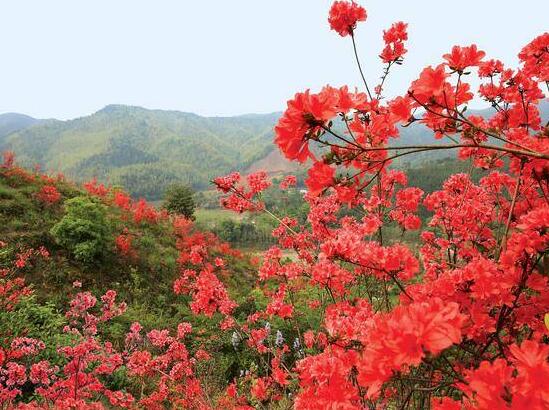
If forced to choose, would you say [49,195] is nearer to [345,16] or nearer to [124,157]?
[345,16]

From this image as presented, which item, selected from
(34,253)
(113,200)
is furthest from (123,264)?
(113,200)

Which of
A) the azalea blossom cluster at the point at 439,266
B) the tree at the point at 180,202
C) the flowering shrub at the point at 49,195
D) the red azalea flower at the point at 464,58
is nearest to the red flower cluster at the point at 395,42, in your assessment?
the azalea blossom cluster at the point at 439,266

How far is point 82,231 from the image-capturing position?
1057 centimetres

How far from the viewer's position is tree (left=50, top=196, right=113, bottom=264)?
10477 mm

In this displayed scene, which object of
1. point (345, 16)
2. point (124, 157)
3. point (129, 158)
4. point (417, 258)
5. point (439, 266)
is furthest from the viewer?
point (129, 158)

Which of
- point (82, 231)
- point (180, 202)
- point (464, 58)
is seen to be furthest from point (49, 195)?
point (464, 58)

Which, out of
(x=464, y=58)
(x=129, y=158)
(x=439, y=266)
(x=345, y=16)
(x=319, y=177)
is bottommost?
(x=129, y=158)

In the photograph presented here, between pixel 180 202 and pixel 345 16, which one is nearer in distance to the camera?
pixel 345 16

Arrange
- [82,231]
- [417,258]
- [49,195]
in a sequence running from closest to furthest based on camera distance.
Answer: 1. [417,258]
2. [82,231]
3. [49,195]

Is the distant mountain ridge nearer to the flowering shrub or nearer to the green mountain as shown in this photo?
the green mountain

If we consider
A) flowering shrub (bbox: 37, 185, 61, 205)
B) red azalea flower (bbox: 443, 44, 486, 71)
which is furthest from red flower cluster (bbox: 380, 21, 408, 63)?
flowering shrub (bbox: 37, 185, 61, 205)

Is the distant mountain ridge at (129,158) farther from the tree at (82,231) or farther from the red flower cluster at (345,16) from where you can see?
the red flower cluster at (345,16)

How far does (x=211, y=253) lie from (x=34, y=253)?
6.82 metres

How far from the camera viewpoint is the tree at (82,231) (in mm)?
10477
